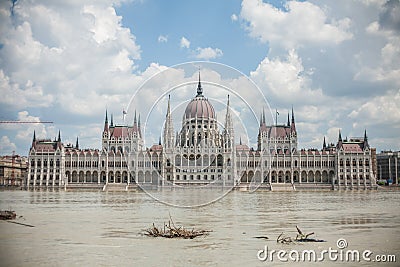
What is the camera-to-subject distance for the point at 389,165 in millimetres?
154500

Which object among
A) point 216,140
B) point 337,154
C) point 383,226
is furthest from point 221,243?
point 337,154

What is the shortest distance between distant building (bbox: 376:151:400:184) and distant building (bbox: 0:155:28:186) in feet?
353

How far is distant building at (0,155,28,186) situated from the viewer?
138 meters

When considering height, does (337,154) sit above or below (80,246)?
above

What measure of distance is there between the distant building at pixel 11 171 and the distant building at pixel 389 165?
4233 inches

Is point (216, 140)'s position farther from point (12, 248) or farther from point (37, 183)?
point (12, 248)

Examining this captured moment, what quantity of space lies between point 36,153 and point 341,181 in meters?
74.5

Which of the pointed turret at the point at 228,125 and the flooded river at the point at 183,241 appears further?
the pointed turret at the point at 228,125

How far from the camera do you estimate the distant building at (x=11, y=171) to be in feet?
453

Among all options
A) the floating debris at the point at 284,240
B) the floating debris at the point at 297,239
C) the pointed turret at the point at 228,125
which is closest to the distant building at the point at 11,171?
the pointed turret at the point at 228,125

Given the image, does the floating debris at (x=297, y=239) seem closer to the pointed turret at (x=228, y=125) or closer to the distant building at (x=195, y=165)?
the pointed turret at (x=228, y=125)

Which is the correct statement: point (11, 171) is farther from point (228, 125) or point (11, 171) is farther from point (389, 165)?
point (389, 165)

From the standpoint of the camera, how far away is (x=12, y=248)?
893 inches

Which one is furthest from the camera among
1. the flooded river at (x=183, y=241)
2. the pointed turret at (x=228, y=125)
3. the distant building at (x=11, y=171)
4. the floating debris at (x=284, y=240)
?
the distant building at (x=11, y=171)
